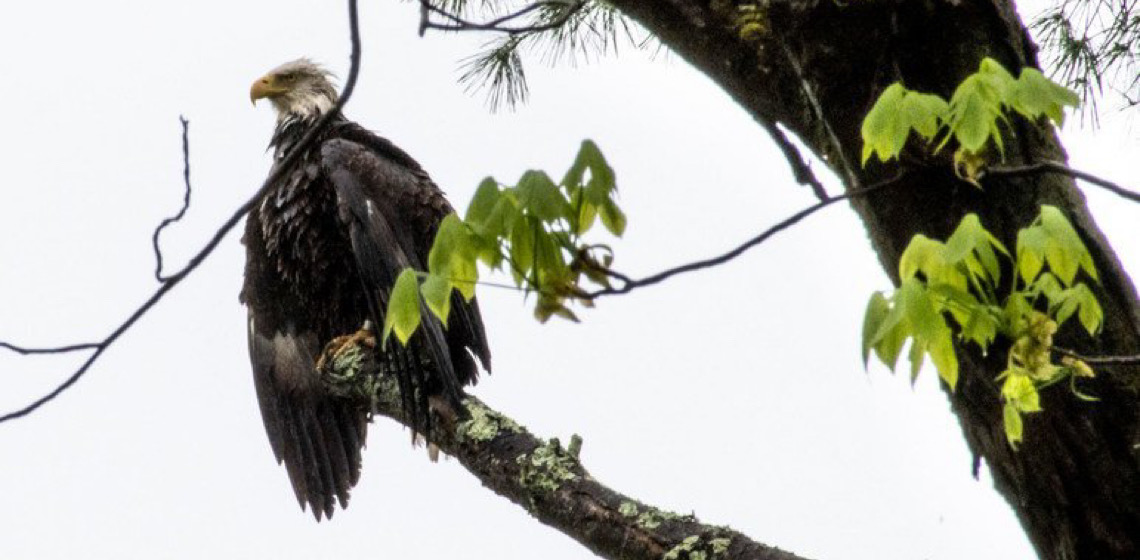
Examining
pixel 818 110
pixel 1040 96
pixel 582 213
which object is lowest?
pixel 582 213

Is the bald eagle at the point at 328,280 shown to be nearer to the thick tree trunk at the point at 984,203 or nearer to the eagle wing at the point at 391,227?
the eagle wing at the point at 391,227

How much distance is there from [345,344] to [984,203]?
3.05m

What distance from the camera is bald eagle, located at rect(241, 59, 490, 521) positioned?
496 centimetres

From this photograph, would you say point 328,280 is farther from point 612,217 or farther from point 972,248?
point 972,248

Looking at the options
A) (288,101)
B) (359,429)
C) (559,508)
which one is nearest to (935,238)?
(559,508)

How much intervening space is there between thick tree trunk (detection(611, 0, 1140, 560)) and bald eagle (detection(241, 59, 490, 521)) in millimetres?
2752

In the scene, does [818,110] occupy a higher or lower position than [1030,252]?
higher

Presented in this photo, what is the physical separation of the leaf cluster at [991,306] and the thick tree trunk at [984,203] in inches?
3.2

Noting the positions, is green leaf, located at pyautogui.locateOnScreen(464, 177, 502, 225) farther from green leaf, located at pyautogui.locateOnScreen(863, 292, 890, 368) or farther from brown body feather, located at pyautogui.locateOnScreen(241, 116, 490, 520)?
brown body feather, located at pyautogui.locateOnScreen(241, 116, 490, 520)

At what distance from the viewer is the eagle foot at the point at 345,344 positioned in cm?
480

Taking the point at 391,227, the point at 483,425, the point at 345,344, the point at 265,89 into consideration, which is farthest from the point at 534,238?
the point at 265,89

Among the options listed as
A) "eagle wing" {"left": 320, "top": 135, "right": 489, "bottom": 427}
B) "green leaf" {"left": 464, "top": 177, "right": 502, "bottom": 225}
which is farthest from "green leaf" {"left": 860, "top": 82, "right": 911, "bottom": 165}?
"eagle wing" {"left": 320, "top": 135, "right": 489, "bottom": 427}

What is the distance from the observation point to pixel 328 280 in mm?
5309

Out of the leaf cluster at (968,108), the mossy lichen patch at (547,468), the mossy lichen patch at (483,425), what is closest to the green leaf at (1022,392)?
the leaf cluster at (968,108)
